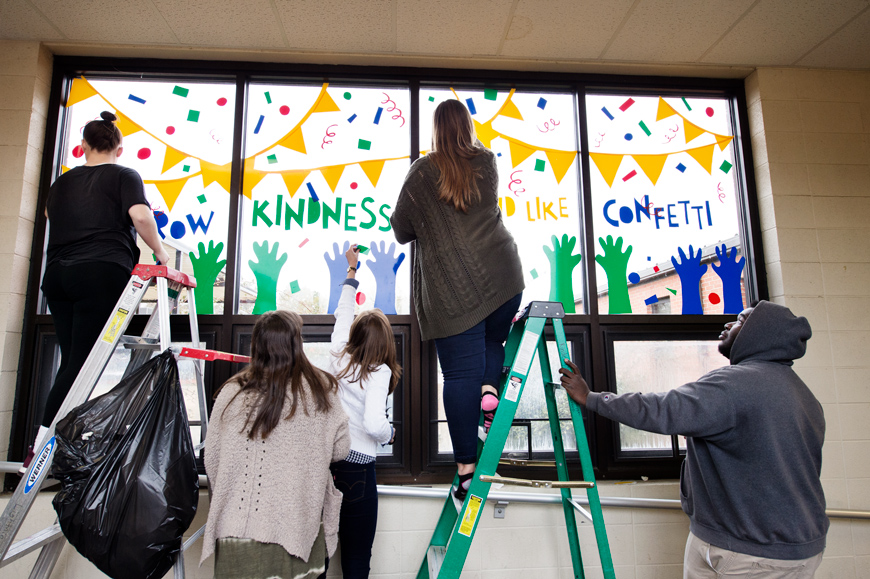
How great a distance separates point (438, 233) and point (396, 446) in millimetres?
1118

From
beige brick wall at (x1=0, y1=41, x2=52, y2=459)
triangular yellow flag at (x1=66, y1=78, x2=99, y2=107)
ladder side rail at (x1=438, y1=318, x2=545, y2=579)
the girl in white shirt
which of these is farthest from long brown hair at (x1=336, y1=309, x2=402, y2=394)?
triangular yellow flag at (x1=66, y1=78, x2=99, y2=107)

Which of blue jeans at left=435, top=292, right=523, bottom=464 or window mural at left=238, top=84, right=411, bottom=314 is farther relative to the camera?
window mural at left=238, top=84, right=411, bottom=314

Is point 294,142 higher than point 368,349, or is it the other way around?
point 294,142

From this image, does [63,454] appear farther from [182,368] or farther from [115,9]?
[115,9]

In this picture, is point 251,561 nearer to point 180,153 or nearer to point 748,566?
point 748,566

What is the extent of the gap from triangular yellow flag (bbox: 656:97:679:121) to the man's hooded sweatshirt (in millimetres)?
1539

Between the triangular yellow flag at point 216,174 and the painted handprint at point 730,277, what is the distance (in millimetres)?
2490

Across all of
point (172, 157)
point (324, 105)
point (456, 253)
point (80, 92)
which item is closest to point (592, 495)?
point (456, 253)

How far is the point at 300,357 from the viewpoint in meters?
1.38

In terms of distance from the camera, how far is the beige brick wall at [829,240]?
7.29ft

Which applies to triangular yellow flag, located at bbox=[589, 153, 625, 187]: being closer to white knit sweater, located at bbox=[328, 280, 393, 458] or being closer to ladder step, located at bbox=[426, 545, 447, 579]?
white knit sweater, located at bbox=[328, 280, 393, 458]

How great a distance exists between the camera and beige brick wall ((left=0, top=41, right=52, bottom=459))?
2076 mm

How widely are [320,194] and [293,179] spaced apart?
0.15 meters

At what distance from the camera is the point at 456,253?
1535 mm
